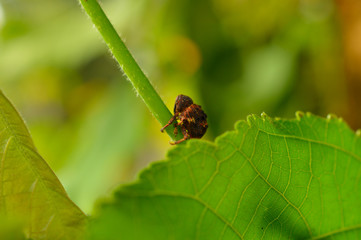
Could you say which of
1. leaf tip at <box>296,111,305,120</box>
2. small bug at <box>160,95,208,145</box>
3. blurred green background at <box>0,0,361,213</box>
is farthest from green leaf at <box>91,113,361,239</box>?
blurred green background at <box>0,0,361,213</box>

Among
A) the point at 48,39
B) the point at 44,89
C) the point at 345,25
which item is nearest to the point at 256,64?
the point at 345,25

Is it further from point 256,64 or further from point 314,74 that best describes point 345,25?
point 256,64

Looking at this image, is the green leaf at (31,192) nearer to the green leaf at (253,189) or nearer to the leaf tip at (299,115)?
the green leaf at (253,189)

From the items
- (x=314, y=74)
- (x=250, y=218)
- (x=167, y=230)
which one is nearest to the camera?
→ (x=167, y=230)

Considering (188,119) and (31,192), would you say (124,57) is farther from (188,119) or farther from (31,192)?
(31,192)

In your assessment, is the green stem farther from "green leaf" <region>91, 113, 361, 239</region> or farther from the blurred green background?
the blurred green background

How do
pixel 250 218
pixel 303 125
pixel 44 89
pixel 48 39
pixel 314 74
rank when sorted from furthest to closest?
pixel 44 89 < pixel 48 39 < pixel 314 74 < pixel 303 125 < pixel 250 218
